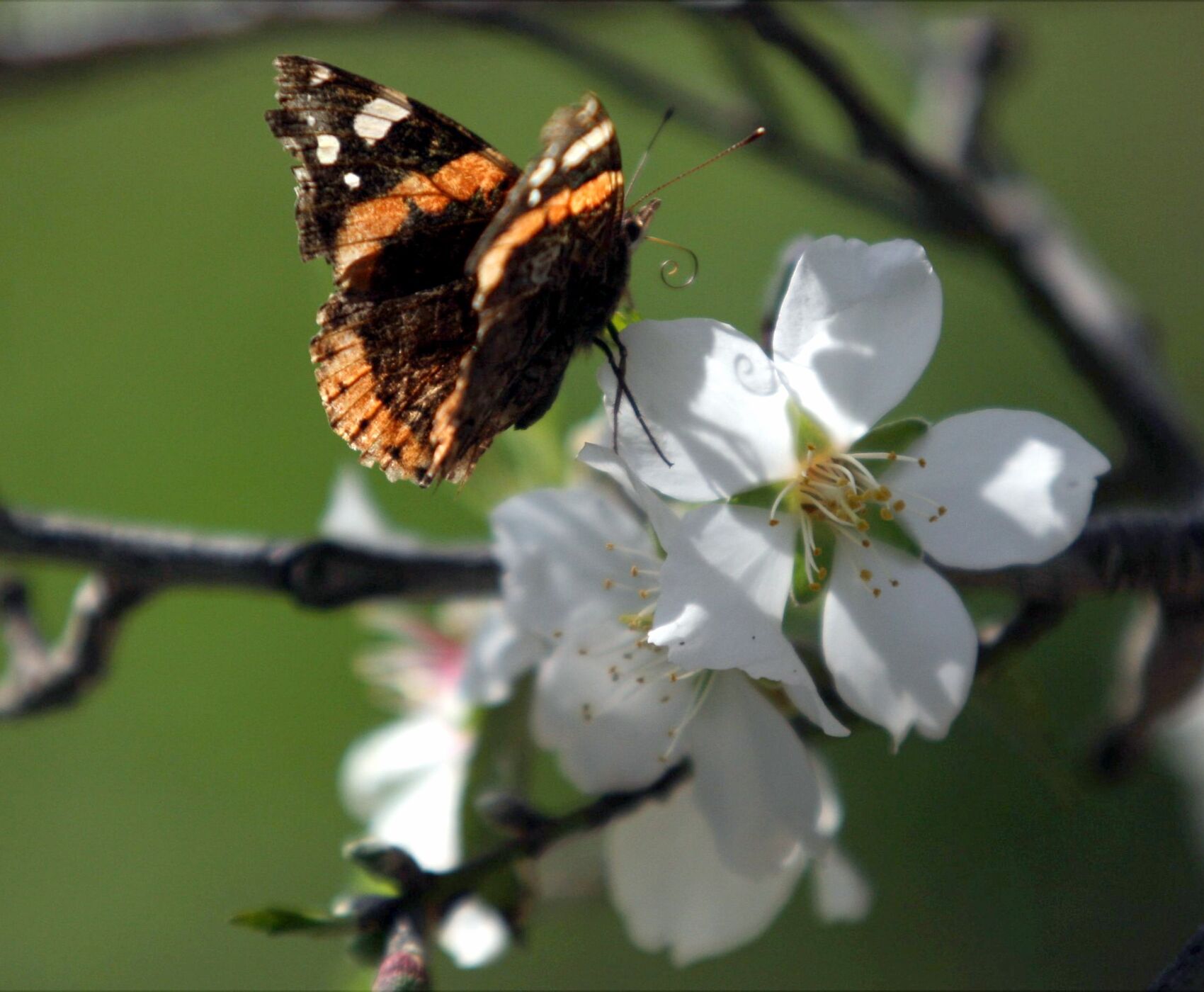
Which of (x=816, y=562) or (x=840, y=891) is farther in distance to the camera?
(x=840, y=891)

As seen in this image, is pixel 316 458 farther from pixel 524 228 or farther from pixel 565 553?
pixel 524 228

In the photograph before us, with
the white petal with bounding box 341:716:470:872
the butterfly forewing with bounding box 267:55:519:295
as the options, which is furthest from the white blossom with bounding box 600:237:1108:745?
the white petal with bounding box 341:716:470:872

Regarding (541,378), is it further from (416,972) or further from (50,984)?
(50,984)

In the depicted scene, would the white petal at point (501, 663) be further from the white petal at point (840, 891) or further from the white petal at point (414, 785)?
the white petal at point (840, 891)

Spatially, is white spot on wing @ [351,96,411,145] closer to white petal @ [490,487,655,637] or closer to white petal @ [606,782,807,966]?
white petal @ [490,487,655,637]

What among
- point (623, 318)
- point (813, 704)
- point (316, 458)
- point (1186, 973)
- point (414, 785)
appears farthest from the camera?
point (316, 458)

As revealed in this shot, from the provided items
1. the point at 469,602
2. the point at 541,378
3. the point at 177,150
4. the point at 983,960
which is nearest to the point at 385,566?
the point at 541,378

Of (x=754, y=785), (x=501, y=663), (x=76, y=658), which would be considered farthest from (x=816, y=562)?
(x=76, y=658)
